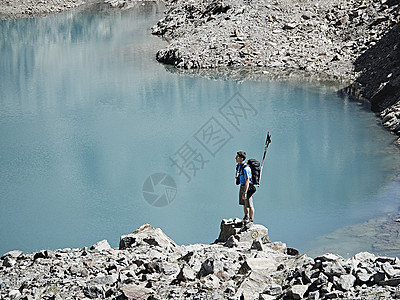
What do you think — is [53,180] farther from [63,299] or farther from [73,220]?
[63,299]

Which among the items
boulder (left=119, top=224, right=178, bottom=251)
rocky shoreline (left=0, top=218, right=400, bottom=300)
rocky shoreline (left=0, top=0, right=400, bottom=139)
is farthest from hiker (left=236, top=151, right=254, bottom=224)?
rocky shoreline (left=0, top=0, right=400, bottom=139)

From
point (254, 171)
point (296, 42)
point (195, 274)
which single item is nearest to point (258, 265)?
point (195, 274)

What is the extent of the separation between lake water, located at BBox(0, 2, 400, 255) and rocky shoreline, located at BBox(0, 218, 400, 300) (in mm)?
4358

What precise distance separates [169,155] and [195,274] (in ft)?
40.9

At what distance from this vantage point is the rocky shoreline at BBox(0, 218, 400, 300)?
Answer: 336 inches

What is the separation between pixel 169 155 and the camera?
874 inches

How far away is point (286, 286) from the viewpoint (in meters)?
8.97

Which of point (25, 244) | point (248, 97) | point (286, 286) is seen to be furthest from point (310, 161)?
point (286, 286)

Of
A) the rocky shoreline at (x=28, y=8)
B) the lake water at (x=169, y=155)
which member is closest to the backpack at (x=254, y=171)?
the lake water at (x=169, y=155)

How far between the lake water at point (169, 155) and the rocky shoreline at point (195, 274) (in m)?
4.36

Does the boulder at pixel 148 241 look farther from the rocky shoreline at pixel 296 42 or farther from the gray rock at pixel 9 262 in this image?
the rocky shoreline at pixel 296 42

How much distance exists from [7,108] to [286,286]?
2306cm

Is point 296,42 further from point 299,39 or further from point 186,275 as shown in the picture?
point 186,275

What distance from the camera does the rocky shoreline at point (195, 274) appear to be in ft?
28.0
